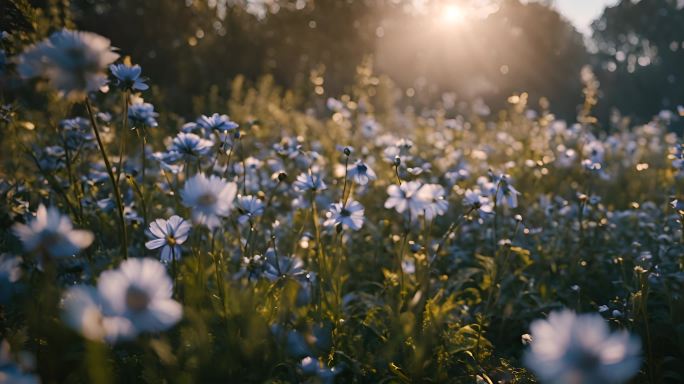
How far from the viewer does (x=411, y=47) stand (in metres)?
24.1

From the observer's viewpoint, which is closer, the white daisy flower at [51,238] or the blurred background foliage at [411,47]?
the white daisy flower at [51,238]

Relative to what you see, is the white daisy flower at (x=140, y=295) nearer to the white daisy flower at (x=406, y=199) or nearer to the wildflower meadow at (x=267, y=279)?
the wildflower meadow at (x=267, y=279)

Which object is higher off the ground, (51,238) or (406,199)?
(406,199)

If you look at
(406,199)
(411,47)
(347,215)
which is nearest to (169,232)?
(347,215)

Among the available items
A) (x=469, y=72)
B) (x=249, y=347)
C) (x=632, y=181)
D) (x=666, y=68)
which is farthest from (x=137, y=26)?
(x=666, y=68)

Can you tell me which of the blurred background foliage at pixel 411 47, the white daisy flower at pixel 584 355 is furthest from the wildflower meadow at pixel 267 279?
the blurred background foliage at pixel 411 47

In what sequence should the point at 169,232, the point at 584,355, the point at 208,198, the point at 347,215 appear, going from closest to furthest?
the point at 584,355 < the point at 208,198 < the point at 169,232 < the point at 347,215

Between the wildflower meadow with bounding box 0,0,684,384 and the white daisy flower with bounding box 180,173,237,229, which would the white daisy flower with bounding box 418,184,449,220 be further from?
the white daisy flower with bounding box 180,173,237,229

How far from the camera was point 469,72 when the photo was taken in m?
24.2

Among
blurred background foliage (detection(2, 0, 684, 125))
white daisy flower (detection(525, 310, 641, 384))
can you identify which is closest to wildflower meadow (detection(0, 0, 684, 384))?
white daisy flower (detection(525, 310, 641, 384))

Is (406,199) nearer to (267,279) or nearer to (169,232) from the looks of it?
(267,279)

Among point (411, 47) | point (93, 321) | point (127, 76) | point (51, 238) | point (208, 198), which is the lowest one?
point (93, 321)

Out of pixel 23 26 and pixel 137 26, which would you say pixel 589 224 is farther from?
pixel 137 26

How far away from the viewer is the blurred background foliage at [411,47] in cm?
982
